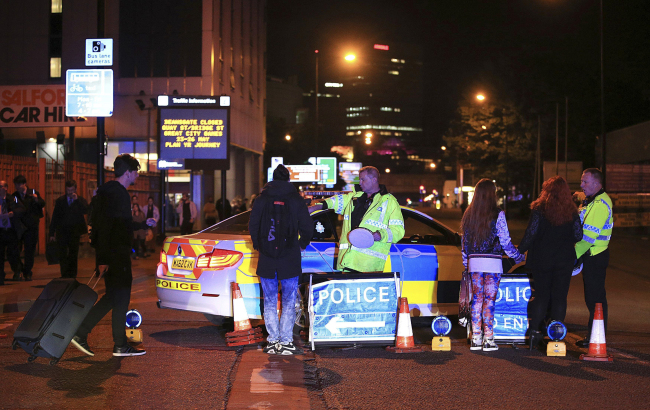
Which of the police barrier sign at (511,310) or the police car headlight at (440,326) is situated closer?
the police car headlight at (440,326)

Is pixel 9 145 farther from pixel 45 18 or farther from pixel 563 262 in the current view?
pixel 563 262

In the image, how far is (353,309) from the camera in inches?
263

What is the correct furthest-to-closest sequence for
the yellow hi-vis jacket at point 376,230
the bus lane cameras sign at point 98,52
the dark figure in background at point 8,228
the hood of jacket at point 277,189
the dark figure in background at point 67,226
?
the bus lane cameras sign at point 98,52 < the dark figure in background at point 8,228 < the dark figure in background at point 67,226 < the yellow hi-vis jacket at point 376,230 < the hood of jacket at point 277,189

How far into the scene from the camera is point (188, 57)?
32.7 m

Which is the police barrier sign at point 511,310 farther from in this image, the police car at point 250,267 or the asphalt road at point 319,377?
the police car at point 250,267

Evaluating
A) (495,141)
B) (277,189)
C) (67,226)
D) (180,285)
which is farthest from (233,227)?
(495,141)

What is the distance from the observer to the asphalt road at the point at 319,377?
5.07 metres

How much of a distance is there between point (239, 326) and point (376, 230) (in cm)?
175

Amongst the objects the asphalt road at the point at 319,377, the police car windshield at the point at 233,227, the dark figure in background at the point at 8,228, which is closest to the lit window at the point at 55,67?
the dark figure in background at the point at 8,228

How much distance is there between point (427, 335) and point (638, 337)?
2.48 metres

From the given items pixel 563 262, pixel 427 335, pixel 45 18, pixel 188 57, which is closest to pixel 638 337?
pixel 563 262

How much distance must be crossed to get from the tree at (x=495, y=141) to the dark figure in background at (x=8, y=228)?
1419 inches

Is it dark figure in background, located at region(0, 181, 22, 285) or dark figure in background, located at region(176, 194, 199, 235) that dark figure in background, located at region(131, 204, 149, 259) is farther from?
dark figure in background, located at region(0, 181, 22, 285)

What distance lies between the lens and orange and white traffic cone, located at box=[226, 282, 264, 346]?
6.86 m
